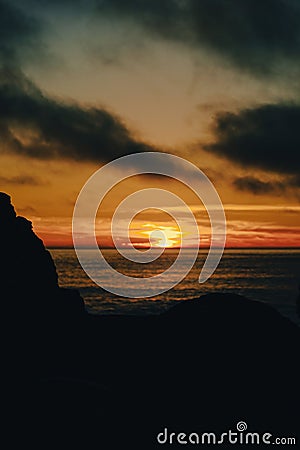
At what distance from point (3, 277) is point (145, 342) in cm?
627

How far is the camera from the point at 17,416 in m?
14.6

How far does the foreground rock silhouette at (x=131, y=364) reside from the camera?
49.6 feet

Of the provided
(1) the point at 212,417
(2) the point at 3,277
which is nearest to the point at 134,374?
(1) the point at 212,417

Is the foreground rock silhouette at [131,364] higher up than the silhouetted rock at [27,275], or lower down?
lower down

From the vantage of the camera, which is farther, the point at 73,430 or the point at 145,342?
the point at 145,342

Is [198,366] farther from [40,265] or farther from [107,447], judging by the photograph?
[40,265]
